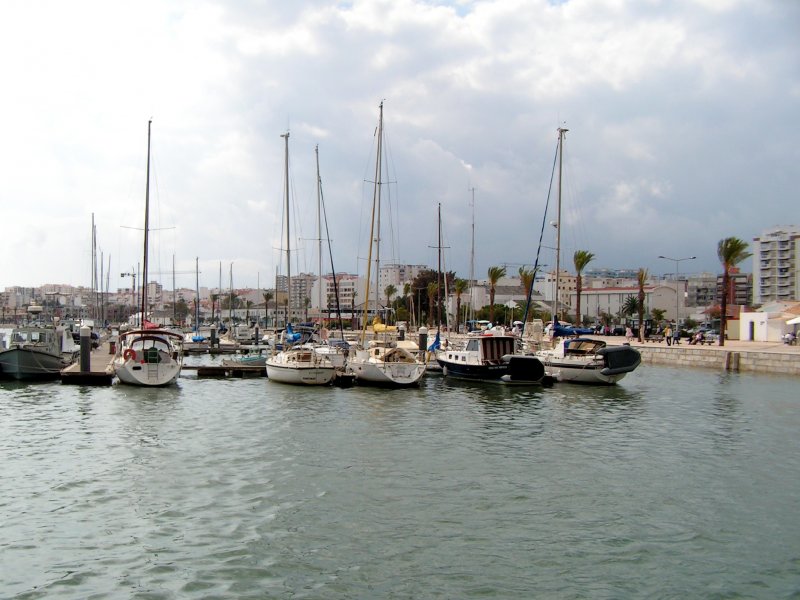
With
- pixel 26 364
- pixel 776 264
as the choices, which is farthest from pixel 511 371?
pixel 776 264

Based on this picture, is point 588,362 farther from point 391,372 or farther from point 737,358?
point 737,358

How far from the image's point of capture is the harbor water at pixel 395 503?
1095 cm

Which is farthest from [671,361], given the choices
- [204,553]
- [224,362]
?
[204,553]

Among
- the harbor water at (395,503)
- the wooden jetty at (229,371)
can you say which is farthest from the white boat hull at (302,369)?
the harbor water at (395,503)

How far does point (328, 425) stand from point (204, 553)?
42.1ft

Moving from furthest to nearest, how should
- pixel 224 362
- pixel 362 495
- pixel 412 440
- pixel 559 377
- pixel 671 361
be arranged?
pixel 671 361, pixel 224 362, pixel 559 377, pixel 412 440, pixel 362 495

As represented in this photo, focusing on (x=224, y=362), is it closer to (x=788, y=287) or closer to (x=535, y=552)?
(x=535, y=552)

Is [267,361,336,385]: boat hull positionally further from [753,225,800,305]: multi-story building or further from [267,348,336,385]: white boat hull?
[753,225,800,305]: multi-story building

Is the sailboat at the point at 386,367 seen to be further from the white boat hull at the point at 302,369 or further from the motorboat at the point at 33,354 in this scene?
the motorboat at the point at 33,354

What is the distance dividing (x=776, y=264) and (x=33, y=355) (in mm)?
154712

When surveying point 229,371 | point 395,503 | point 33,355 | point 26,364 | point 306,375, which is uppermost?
point 33,355

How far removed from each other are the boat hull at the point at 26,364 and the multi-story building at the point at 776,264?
144m

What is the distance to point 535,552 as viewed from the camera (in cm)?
1209

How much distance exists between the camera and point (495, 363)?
38062 mm
